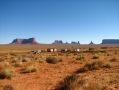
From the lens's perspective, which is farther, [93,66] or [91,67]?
[93,66]

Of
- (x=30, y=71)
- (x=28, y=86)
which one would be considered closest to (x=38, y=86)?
(x=28, y=86)

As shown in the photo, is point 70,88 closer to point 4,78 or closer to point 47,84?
point 47,84

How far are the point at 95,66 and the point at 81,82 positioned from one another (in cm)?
846

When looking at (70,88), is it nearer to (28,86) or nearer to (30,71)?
(28,86)

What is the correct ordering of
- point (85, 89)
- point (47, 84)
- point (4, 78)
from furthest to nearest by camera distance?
point (4, 78) < point (47, 84) < point (85, 89)

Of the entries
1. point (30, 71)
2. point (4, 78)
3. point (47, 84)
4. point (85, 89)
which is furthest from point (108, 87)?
point (30, 71)

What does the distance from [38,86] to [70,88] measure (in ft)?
11.7

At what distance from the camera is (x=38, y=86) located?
13.7 m

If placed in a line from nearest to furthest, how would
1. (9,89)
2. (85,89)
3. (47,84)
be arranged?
1. (85,89)
2. (9,89)
3. (47,84)

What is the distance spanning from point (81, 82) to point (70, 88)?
110 centimetres

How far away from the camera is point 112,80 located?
13180 mm

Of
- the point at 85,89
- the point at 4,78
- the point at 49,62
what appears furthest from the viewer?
the point at 49,62

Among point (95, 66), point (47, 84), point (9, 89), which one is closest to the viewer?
point (9, 89)

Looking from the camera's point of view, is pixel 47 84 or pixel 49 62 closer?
pixel 47 84
